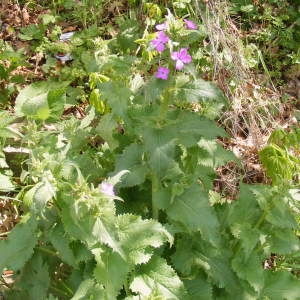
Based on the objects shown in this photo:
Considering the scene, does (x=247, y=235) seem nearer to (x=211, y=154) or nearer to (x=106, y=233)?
(x=211, y=154)

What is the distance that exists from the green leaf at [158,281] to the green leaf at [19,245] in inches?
21.7

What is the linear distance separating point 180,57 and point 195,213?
80 centimetres

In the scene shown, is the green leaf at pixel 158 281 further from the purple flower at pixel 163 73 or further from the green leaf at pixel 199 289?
the purple flower at pixel 163 73

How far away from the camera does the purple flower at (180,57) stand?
2092mm

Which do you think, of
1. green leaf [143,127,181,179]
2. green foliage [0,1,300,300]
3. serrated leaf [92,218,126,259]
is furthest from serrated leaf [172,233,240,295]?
serrated leaf [92,218,126,259]

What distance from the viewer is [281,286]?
2.64 metres

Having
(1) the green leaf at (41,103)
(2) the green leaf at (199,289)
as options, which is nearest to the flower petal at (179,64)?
(1) the green leaf at (41,103)

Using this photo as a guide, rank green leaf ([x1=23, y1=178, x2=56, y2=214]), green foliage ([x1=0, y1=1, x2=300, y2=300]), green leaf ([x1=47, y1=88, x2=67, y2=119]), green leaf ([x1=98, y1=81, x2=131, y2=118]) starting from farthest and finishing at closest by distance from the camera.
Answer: green leaf ([x1=47, y1=88, x2=67, y2=119])
green leaf ([x1=98, y1=81, x2=131, y2=118])
green foliage ([x1=0, y1=1, x2=300, y2=300])
green leaf ([x1=23, y1=178, x2=56, y2=214])

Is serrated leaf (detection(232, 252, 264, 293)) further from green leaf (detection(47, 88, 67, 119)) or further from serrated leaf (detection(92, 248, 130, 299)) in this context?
green leaf (detection(47, 88, 67, 119))

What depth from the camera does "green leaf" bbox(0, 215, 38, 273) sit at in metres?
2.22

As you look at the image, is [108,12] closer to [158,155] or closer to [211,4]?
[211,4]

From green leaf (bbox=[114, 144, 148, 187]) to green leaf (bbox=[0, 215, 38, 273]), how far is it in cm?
51

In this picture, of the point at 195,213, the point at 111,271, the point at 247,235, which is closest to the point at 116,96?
the point at 195,213

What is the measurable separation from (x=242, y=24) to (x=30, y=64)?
2.17m
